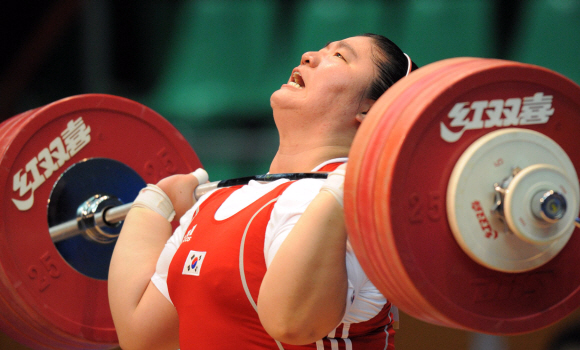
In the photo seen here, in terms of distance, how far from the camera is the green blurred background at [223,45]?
368 cm

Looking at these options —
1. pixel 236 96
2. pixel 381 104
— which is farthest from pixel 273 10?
pixel 381 104

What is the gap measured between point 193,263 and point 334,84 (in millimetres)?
505

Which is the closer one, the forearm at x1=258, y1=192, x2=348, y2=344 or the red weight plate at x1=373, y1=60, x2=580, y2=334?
the red weight plate at x1=373, y1=60, x2=580, y2=334

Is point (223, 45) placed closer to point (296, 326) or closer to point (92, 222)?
point (92, 222)

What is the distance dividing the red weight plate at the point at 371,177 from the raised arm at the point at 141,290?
637mm

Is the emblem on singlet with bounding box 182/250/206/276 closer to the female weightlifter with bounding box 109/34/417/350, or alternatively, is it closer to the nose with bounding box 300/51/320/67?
the female weightlifter with bounding box 109/34/417/350

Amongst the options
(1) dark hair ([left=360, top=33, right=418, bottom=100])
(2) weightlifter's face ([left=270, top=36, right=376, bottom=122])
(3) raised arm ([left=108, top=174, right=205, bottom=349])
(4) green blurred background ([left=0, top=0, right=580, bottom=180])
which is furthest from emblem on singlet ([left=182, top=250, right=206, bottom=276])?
(4) green blurred background ([left=0, top=0, right=580, bottom=180])

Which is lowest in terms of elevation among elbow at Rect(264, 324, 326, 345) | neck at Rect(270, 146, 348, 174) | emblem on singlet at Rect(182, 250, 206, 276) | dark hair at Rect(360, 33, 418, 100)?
emblem on singlet at Rect(182, 250, 206, 276)

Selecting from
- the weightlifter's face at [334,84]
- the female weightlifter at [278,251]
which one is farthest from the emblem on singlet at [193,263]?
the weightlifter's face at [334,84]

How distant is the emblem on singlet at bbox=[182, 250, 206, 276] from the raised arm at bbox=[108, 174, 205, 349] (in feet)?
0.64

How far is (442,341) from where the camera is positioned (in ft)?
7.48

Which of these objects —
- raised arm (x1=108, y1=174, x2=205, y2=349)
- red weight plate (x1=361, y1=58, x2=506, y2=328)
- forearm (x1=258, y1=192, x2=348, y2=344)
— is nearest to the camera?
red weight plate (x1=361, y1=58, x2=506, y2=328)

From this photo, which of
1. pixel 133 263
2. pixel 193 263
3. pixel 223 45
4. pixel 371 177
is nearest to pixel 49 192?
pixel 133 263

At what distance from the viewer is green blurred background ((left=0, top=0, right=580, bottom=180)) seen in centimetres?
368
